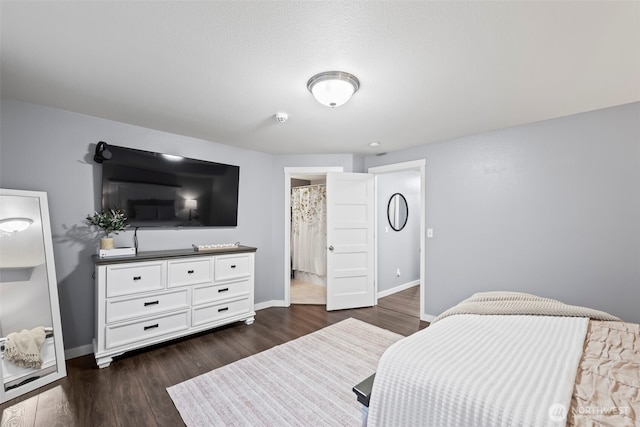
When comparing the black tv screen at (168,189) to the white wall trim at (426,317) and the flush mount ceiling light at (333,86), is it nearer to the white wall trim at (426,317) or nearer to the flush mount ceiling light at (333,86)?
the flush mount ceiling light at (333,86)

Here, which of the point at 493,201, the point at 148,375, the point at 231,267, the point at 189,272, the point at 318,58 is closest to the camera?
the point at 318,58

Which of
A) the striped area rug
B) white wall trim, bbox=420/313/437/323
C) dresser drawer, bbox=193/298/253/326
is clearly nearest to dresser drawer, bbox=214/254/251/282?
dresser drawer, bbox=193/298/253/326

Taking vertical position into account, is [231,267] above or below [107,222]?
below

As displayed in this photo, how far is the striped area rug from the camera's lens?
1.76 meters

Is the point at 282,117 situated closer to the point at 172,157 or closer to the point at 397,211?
the point at 172,157

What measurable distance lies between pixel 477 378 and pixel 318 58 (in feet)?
5.86

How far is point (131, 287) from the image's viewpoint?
2508mm

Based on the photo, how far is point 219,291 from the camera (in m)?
3.11

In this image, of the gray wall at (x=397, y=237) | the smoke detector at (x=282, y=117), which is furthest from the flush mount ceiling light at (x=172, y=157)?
the gray wall at (x=397, y=237)

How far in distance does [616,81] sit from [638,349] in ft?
5.98

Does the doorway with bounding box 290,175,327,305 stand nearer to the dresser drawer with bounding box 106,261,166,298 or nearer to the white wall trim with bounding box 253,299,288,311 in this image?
the white wall trim with bounding box 253,299,288,311

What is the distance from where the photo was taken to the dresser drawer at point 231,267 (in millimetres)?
3094

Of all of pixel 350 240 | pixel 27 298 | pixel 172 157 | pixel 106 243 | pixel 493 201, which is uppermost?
pixel 172 157

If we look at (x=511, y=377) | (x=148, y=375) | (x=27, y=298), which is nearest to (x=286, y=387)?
(x=148, y=375)
